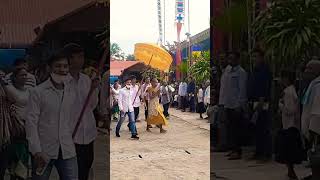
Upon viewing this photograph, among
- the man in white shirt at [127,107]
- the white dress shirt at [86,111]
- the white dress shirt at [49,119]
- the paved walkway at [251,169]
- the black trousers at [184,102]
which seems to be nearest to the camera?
the white dress shirt at [49,119]

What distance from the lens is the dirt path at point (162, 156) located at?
5.54m

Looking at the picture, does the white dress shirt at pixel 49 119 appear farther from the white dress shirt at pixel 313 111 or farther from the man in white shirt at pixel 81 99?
the white dress shirt at pixel 313 111

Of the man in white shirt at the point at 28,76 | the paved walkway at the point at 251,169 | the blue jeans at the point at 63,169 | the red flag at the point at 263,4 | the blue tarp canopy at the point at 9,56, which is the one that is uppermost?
the red flag at the point at 263,4

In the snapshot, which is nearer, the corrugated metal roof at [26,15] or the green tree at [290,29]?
the corrugated metal roof at [26,15]

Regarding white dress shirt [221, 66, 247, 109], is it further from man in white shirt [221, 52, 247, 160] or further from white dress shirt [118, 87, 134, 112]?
white dress shirt [118, 87, 134, 112]

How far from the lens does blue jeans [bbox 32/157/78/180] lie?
355 centimetres

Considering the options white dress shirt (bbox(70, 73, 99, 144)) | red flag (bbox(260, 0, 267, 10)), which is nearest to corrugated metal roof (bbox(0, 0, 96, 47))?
white dress shirt (bbox(70, 73, 99, 144))

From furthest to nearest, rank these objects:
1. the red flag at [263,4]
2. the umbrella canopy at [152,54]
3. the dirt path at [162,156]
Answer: the umbrella canopy at [152,54] < the dirt path at [162,156] < the red flag at [263,4]

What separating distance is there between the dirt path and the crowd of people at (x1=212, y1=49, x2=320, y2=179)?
1.28m

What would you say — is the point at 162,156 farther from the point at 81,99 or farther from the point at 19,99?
the point at 19,99

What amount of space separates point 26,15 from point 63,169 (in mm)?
1148

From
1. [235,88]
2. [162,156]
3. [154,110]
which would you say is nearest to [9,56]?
[235,88]

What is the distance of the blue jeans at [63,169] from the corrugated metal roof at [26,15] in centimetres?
90

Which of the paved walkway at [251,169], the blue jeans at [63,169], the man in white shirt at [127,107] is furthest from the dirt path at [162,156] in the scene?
the blue jeans at [63,169]
